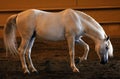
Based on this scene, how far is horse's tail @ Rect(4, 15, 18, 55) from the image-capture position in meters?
3.04

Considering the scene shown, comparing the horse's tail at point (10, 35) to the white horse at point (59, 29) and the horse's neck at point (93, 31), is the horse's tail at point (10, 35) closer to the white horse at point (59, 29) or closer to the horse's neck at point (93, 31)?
the white horse at point (59, 29)

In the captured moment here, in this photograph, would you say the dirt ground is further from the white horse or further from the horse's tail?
the horse's tail

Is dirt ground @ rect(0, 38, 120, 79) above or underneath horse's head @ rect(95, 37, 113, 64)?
underneath

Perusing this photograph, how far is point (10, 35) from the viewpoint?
10.1ft

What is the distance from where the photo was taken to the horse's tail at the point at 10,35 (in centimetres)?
304

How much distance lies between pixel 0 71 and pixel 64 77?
735mm

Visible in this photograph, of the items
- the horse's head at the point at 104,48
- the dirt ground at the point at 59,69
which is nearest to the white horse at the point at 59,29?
the horse's head at the point at 104,48

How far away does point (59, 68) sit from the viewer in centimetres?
323

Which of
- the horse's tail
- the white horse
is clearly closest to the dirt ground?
the white horse

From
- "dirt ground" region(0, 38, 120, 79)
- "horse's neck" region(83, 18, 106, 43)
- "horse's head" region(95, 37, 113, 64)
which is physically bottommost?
"dirt ground" region(0, 38, 120, 79)

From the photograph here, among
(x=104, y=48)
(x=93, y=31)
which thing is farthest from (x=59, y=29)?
(x=104, y=48)

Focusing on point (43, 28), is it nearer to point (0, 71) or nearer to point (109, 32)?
point (0, 71)

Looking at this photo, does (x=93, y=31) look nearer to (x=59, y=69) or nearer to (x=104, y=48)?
(x=104, y=48)

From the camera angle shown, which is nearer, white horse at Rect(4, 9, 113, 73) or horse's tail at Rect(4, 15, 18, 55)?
white horse at Rect(4, 9, 113, 73)
